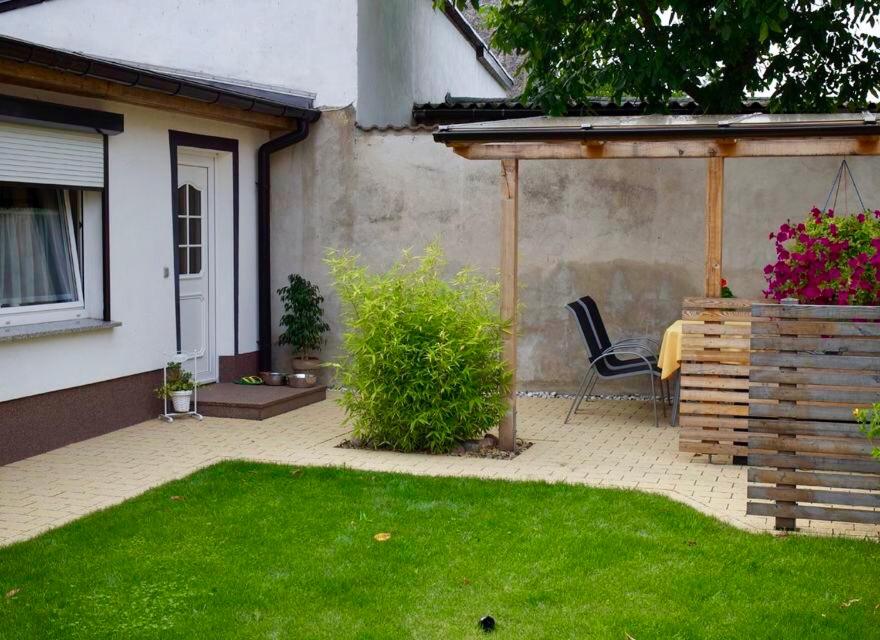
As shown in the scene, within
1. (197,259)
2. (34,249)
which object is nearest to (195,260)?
(197,259)

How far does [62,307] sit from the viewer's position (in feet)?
28.8

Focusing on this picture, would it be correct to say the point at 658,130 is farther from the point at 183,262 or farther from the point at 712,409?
the point at 183,262

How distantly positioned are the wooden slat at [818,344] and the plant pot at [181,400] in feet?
18.2

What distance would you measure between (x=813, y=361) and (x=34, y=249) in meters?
5.82

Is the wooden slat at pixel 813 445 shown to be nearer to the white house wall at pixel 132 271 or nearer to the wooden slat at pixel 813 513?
the wooden slat at pixel 813 513

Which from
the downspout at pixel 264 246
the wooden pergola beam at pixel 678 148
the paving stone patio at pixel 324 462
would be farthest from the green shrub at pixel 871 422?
the downspout at pixel 264 246

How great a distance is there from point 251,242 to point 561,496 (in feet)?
18.5

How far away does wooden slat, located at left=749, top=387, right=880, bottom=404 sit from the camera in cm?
575

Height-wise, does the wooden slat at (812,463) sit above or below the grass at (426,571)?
above

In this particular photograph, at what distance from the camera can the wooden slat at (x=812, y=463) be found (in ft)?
19.0

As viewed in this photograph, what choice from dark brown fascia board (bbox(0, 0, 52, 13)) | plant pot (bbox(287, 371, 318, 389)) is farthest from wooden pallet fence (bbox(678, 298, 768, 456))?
dark brown fascia board (bbox(0, 0, 52, 13))

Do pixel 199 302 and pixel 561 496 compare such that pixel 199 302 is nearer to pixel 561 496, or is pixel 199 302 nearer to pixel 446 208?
pixel 446 208

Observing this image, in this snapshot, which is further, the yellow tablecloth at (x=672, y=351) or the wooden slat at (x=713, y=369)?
the yellow tablecloth at (x=672, y=351)

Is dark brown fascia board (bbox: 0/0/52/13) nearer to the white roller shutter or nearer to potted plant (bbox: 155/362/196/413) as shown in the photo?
the white roller shutter
